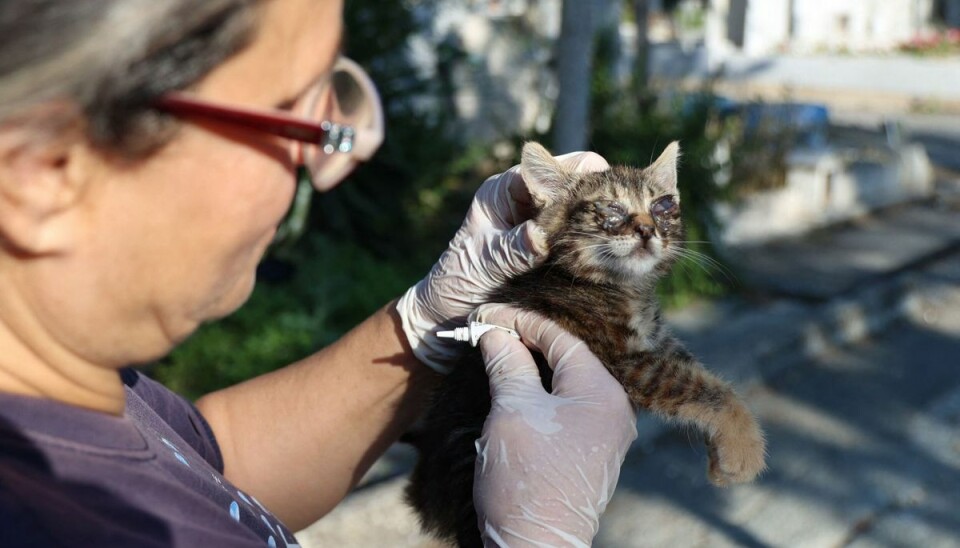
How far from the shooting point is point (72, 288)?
1.15 meters

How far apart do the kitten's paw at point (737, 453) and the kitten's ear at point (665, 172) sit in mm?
758

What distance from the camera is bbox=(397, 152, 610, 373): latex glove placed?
7.61 feet

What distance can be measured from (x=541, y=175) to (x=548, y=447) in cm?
89

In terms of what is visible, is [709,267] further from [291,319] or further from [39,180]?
[39,180]

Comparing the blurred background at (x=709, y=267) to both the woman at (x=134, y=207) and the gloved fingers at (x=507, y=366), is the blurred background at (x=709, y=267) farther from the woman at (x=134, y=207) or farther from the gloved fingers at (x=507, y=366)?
the woman at (x=134, y=207)

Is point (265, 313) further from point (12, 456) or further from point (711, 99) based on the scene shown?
point (711, 99)

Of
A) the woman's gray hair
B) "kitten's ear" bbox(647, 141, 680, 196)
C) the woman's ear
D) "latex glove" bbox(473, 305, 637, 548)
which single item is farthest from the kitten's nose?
the woman's ear

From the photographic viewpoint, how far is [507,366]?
2.13 metres

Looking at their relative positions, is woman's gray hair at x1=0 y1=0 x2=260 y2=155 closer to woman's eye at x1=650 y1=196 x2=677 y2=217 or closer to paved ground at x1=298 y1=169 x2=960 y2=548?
woman's eye at x1=650 y1=196 x2=677 y2=217

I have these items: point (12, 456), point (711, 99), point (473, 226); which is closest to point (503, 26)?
point (711, 99)

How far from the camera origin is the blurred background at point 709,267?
4.64 m

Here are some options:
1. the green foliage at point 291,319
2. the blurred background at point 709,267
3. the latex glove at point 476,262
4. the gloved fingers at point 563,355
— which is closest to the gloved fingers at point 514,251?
the latex glove at point 476,262

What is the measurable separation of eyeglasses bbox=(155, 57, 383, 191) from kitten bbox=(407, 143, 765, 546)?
103 cm

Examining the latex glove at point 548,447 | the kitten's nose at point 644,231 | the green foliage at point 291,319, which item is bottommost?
the green foliage at point 291,319
